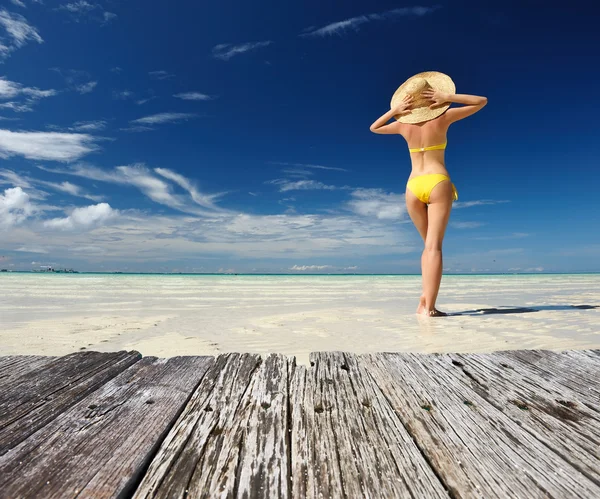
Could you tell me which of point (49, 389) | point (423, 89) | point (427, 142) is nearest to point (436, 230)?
point (427, 142)

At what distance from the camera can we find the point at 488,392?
180 cm

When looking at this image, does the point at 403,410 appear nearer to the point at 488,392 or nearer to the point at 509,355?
the point at 488,392

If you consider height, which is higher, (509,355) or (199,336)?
(509,355)

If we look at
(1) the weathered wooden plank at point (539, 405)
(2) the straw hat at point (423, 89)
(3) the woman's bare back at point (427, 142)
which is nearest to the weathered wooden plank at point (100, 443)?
(1) the weathered wooden plank at point (539, 405)

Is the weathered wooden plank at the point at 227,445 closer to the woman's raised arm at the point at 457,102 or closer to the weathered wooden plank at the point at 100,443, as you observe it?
the weathered wooden plank at the point at 100,443

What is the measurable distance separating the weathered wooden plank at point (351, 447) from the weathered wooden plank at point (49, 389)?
1036 millimetres

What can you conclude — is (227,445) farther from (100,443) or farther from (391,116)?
(391,116)

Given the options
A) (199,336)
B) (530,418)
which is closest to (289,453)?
(530,418)

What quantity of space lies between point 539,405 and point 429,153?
4906mm

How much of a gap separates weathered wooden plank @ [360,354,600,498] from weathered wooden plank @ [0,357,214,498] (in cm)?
101

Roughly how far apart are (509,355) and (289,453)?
74.7 inches

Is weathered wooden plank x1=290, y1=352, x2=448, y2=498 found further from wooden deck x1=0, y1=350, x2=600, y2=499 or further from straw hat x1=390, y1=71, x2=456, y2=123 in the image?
straw hat x1=390, y1=71, x2=456, y2=123

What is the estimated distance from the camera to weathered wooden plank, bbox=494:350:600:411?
5.93 ft

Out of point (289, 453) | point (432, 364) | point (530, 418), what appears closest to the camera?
point (289, 453)
